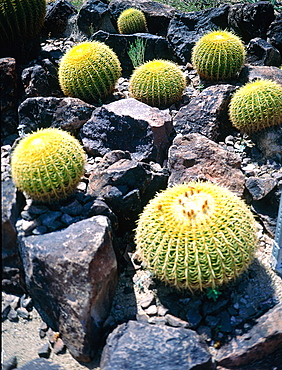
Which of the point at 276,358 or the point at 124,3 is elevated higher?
the point at 124,3

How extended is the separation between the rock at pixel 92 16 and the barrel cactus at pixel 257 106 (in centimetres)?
400

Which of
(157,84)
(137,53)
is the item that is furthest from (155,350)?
(137,53)

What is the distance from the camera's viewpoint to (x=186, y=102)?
5.82 m

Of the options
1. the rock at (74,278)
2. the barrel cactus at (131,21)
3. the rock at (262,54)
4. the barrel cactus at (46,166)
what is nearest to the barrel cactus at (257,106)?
the rock at (262,54)

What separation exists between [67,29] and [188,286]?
6399 mm

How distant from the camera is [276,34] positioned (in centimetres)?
672

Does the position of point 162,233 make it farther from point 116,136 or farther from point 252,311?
point 116,136

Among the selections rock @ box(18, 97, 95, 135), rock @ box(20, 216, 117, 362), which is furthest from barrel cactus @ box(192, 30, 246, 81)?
rock @ box(20, 216, 117, 362)

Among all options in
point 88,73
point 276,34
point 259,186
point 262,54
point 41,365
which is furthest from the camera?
point 276,34

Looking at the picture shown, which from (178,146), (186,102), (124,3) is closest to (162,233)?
(178,146)

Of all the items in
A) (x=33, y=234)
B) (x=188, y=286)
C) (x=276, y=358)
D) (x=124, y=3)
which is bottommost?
(x=276, y=358)

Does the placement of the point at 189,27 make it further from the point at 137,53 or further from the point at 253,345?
the point at 253,345

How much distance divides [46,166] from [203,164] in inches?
66.1

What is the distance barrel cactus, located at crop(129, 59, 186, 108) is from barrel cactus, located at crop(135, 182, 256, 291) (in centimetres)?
250
